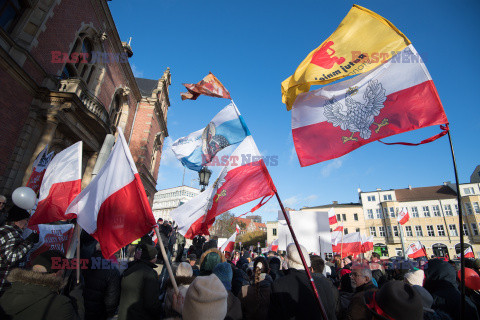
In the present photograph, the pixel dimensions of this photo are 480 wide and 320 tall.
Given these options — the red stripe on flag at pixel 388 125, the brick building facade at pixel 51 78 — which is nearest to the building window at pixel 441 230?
the red stripe on flag at pixel 388 125

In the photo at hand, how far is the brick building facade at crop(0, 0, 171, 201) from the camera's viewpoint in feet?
28.5

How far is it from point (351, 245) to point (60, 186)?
14.2 metres

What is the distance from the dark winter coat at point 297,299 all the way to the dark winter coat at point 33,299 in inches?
81.7

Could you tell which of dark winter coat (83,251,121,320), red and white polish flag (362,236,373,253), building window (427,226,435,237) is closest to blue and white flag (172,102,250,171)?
dark winter coat (83,251,121,320)

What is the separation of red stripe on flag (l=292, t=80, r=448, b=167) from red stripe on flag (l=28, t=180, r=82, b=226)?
13.9ft

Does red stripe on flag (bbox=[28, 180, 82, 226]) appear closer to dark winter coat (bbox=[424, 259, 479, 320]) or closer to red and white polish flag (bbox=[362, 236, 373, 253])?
dark winter coat (bbox=[424, 259, 479, 320])

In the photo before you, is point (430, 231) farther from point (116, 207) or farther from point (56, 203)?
point (56, 203)

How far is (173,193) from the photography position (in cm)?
8194

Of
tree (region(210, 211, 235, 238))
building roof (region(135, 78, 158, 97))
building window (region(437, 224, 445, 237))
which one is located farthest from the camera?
tree (region(210, 211, 235, 238))

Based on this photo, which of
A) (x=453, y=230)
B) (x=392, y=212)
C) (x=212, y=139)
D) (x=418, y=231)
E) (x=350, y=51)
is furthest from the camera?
(x=392, y=212)

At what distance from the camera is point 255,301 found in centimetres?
347

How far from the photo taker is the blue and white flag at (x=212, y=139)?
17.9ft

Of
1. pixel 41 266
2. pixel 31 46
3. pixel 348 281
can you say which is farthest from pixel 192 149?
pixel 31 46

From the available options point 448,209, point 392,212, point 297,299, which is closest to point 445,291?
point 297,299
